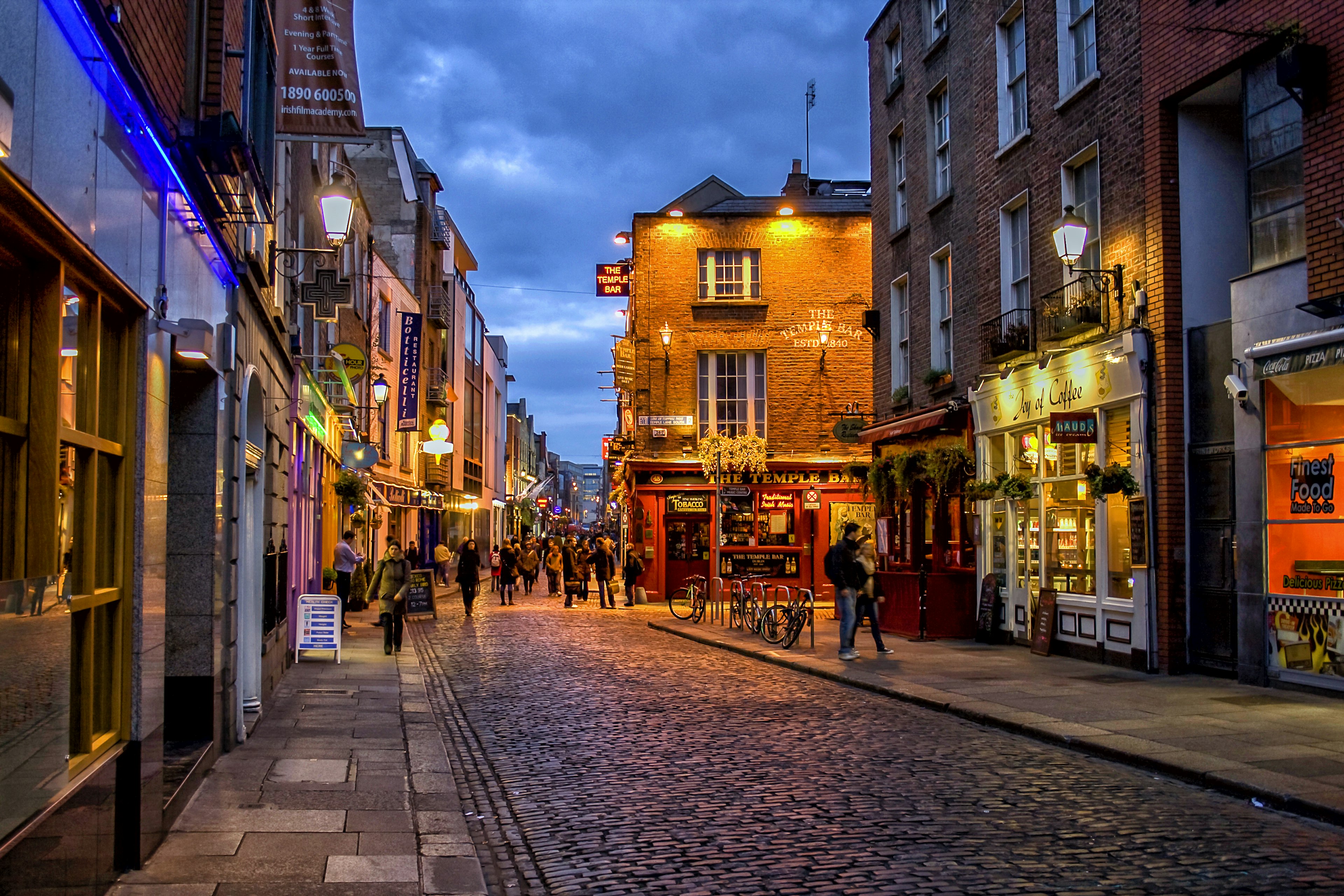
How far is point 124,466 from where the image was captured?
561cm

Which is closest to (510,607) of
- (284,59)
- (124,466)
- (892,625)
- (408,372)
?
(408,372)

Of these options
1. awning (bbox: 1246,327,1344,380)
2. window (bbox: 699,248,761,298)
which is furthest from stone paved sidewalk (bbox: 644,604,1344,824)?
window (bbox: 699,248,761,298)

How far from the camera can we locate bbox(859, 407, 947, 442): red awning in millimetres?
20484

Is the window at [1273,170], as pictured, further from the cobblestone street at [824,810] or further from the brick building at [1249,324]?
the cobblestone street at [824,810]

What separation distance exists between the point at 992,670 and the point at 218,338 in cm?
1008

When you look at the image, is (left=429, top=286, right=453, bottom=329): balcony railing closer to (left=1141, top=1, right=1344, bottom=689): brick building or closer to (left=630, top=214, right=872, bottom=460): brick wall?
(left=630, top=214, right=872, bottom=460): brick wall

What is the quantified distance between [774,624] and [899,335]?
723 centimetres

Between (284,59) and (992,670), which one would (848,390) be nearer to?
(992,670)

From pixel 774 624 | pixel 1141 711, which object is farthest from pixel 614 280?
pixel 1141 711

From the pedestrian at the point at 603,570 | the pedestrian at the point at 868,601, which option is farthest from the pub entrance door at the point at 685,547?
the pedestrian at the point at 868,601

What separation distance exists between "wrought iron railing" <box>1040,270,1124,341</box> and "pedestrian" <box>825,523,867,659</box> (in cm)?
385

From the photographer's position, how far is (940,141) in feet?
71.7

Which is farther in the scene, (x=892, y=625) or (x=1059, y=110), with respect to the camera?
(x=892, y=625)

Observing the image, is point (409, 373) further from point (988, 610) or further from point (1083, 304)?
point (1083, 304)
